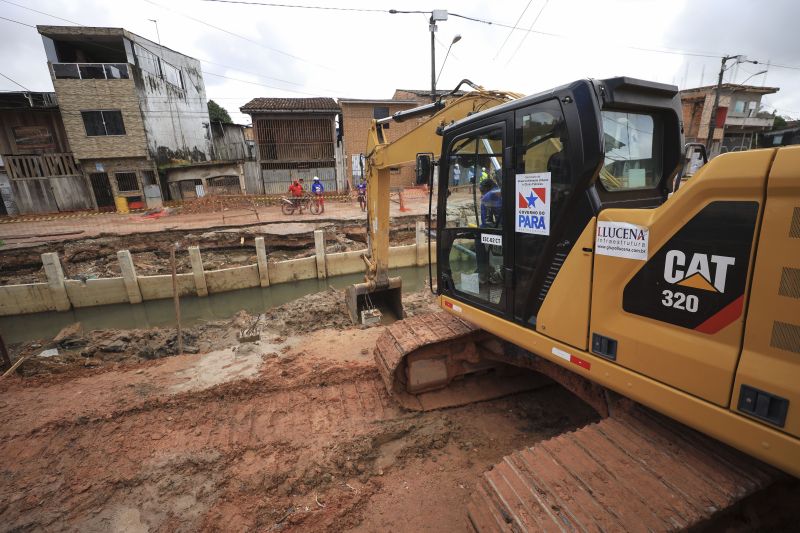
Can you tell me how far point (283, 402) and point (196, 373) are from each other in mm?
1704

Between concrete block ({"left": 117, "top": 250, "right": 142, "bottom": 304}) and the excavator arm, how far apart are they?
6745 millimetres

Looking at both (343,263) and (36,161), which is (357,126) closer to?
(343,263)

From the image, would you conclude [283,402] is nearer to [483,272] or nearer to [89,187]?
[483,272]

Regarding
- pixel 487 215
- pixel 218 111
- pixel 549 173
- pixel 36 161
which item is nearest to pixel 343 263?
pixel 487 215

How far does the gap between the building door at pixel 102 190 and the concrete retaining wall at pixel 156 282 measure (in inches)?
505

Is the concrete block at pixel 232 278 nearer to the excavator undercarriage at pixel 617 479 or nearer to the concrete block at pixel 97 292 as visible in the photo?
the concrete block at pixel 97 292

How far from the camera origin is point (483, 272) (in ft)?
11.1

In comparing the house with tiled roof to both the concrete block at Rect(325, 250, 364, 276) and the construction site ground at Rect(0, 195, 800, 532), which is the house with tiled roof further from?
the construction site ground at Rect(0, 195, 800, 532)

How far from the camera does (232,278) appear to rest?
11.6 metres

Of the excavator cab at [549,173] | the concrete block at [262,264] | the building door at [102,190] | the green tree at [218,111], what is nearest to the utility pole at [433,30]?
the concrete block at [262,264]

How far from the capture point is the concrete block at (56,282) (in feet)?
32.5

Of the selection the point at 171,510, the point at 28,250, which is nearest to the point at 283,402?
the point at 171,510

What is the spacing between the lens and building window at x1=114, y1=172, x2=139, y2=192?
20.4m

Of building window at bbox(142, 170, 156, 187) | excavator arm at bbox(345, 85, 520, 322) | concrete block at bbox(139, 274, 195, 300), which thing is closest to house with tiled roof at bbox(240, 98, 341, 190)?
building window at bbox(142, 170, 156, 187)
